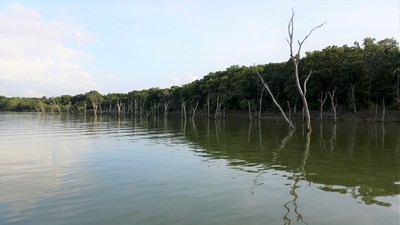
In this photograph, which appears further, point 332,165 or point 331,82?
point 331,82

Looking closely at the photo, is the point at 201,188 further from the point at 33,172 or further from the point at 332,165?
the point at 33,172

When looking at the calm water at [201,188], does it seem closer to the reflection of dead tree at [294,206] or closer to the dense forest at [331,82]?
the reflection of dead tree at [294,206]

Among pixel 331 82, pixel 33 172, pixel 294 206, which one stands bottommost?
pixel 33 172

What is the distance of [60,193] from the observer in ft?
35.3

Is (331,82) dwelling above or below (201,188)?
above

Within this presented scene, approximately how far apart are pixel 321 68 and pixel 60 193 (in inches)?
2485

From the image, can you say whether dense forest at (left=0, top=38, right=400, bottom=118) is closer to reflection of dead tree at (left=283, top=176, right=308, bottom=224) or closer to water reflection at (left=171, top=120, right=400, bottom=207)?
water reflection at (left=171, top=120, right=400, bottom=207)

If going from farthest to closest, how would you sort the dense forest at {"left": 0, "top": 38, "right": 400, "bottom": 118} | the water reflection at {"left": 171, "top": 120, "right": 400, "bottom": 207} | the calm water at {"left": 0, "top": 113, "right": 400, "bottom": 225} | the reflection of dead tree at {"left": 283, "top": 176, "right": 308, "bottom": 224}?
1. the dense forest at {"left": 0, "top": 38, "right": 400, "bottom": 118}
2. the water reflection at {"left": 171, "top": 120, "right": 400, "bottom": 207}
3. the calm water at {"left": 0, "top": 113, "right": 400, "bottom": 225}
4. the reflection of dead tree at {"left": 283, "top": 176, "right": 308, "bottom": 224}

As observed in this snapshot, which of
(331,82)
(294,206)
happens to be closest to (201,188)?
(294,206)

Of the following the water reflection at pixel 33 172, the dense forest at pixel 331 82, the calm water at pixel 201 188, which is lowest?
the water reflection at pixel 33 172

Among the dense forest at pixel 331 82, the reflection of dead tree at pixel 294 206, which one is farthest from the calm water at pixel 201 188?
the dense forest at pixel 331 82

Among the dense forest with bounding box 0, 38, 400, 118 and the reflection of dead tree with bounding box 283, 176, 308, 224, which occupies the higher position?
the dense forest with bounding box 0, 38, 400, 118

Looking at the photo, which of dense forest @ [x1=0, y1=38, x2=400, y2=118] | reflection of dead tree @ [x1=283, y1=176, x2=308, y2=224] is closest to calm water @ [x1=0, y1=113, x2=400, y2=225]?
reflection of dead tree @ [x1=283, y1=176, x2=308, y2=224]

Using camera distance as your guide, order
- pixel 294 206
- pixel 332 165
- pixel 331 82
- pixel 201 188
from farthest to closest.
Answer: pixel 331 82 → pixel 332 165 → pixel 201 188 → pixel 294 206
